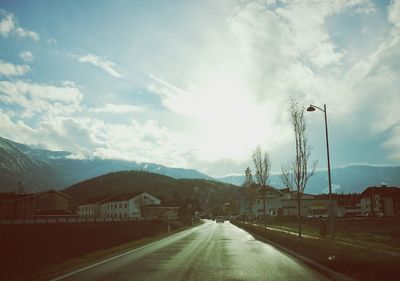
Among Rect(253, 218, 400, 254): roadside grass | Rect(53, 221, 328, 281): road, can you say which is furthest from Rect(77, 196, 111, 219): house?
Rect(53, 221, 328, 281): road

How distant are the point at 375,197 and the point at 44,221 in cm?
11508

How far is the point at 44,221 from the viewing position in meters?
61.8

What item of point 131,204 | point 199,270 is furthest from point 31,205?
point 199,270

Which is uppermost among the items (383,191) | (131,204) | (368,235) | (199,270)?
(383,191)

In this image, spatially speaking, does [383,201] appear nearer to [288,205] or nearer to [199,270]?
[288,205]

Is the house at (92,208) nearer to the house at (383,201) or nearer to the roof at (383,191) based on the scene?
the house at (383,201)

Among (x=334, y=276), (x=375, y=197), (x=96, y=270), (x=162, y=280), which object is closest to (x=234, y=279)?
(x=162, y=280)

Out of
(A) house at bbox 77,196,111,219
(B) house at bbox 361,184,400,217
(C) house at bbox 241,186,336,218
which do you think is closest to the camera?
(C) house at bbox 241,186,336,218

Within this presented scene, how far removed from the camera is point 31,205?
342ft

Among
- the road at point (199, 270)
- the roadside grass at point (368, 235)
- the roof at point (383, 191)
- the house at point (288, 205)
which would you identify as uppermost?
the roof at point (383, 191)

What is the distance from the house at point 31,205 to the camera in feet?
329

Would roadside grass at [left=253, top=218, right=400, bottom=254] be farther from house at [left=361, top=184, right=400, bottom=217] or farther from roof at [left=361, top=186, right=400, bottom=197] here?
roof at [left=361, top=186, right=400, bottom=197]

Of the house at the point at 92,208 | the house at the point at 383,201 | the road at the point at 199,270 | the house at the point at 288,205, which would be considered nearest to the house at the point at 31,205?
the house at the point at 92,208

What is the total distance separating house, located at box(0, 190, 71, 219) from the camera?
100375 mm
